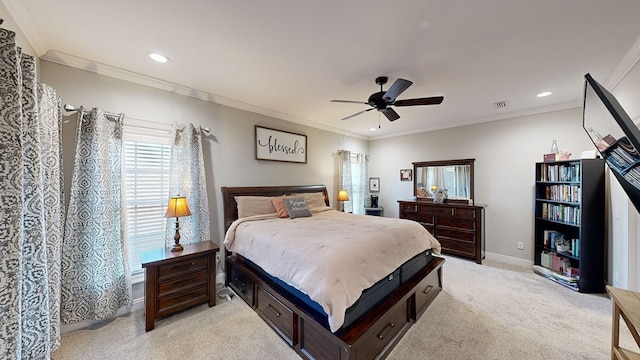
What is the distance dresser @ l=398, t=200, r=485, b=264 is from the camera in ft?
12.8

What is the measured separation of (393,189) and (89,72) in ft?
17.7

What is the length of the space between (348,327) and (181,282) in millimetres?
1839

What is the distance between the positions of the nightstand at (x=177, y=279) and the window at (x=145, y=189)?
325mm

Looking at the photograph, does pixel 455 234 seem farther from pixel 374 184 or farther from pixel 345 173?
pixel 345 173

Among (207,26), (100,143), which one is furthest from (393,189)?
(100,143)

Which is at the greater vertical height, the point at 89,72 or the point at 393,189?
the point at 89,72

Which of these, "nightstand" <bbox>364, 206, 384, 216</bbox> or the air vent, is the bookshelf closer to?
the air vent

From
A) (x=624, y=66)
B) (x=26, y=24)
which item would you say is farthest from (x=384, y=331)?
(x=26, y=24)

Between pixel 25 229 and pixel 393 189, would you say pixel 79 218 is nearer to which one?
pixel 25 229

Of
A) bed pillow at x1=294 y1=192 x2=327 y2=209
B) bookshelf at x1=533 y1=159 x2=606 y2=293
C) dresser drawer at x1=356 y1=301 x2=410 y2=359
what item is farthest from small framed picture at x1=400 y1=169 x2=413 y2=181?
dresser drawer at x1=356 y1=301 x2=410 y2=359

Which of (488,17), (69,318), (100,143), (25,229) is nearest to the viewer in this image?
(25,229)

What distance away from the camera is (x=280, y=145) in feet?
13.1

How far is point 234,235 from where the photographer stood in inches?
114

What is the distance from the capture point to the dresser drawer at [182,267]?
230 centimetres
